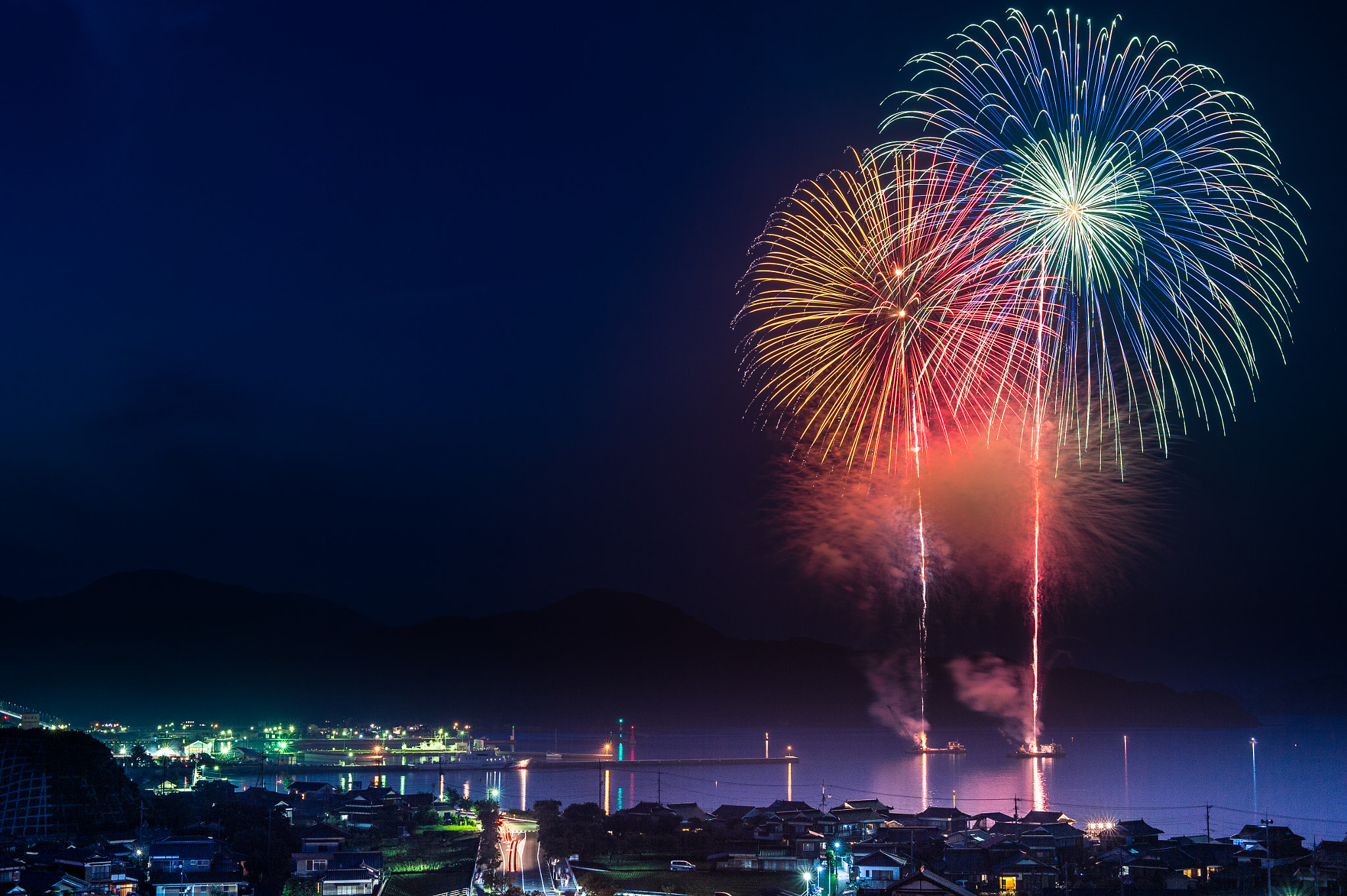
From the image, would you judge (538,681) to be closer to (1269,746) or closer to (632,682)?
(632,682)

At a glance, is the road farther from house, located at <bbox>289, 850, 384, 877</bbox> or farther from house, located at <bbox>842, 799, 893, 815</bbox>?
house, located at <bbox>842, 799, 893, 815</bbox>

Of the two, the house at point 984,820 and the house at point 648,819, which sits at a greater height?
the house at point 648,819

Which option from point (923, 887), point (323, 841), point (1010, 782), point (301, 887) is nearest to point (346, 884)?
point (301, 887)

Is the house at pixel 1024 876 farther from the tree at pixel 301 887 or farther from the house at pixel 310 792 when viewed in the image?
the house at pixel 310 792

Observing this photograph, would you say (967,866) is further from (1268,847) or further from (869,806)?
(869,806)

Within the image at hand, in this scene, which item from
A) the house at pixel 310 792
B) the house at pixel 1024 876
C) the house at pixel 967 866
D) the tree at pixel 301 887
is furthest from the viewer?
the house at pixel 310 792

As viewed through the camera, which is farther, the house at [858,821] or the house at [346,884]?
the house at [858,821]

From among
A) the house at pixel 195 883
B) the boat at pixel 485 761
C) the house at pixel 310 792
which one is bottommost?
the boat at pixel 485 761

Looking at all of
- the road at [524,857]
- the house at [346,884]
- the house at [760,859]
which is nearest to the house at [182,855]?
the house at [346,884]
